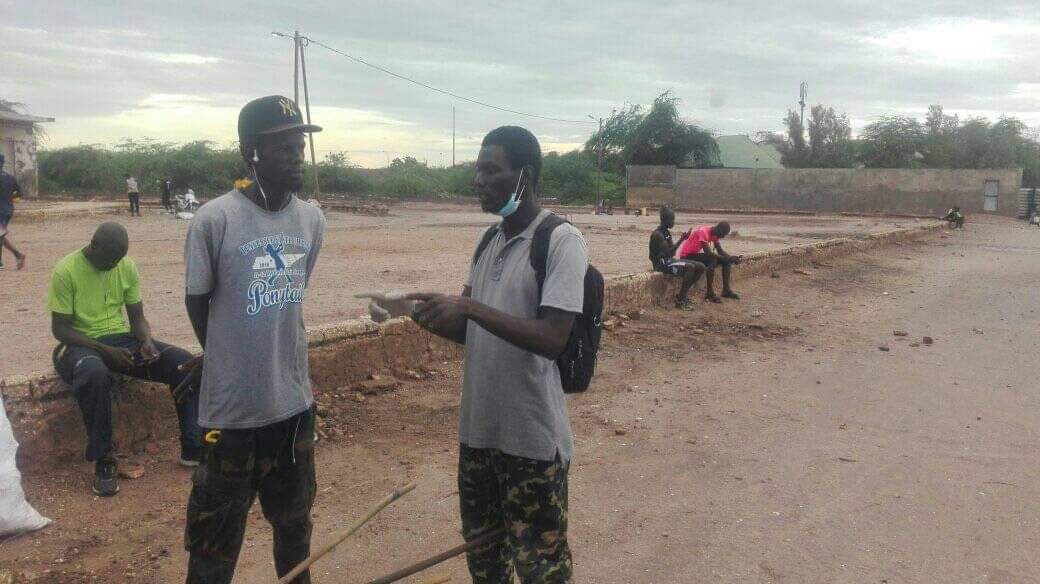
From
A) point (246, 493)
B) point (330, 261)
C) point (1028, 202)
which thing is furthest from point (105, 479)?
point (1028, 202)

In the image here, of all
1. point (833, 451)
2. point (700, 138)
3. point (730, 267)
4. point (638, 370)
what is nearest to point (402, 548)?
point (833, 451)

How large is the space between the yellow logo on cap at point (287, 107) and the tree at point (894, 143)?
186 ft

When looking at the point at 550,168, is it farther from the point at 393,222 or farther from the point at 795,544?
the point at 795,544

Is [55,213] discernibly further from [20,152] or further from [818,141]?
[818,141]

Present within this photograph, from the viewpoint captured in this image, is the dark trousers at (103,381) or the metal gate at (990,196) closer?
the dark trousers at (103,381)

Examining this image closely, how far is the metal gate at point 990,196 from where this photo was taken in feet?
124

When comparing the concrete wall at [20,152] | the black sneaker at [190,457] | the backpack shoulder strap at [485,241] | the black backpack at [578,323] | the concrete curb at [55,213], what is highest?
the concrete wall at [20,152]

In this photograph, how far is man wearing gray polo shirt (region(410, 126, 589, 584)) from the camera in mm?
2266

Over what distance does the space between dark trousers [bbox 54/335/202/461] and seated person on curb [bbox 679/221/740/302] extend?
7.21 m

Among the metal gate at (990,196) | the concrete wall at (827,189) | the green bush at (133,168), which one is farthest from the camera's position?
the green bush at (133,168)

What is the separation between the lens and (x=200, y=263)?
2.42m

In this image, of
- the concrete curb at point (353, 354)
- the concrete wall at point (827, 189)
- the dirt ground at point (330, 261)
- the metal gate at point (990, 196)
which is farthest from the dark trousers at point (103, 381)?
the metal gate at point (990, 196)

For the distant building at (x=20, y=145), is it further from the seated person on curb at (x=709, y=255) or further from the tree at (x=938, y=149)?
the tree at (x=938, y=149)

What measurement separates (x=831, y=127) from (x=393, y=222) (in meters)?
49.3
